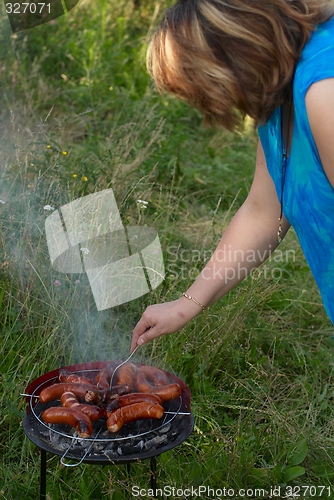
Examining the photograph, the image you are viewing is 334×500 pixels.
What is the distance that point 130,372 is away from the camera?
248 cm

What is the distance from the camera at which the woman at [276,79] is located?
172cm

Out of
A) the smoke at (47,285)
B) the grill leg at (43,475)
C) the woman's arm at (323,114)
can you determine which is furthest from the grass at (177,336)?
the woman's arm at (323,114)

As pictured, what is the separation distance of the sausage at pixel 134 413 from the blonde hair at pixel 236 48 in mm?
1094

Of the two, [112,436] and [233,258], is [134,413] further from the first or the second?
[233,258]

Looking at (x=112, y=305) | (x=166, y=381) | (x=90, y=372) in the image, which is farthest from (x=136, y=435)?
(x=112, y=305)

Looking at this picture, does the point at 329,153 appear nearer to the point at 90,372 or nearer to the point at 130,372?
the point at 130,372

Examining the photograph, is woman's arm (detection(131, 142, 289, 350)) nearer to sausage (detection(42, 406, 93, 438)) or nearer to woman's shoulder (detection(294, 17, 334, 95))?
sausage (detection(42, 406, 93, 438))

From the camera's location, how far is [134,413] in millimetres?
2174

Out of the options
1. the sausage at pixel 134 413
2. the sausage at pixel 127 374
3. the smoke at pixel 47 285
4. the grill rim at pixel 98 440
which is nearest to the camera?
the grill rim at pixel 98 440

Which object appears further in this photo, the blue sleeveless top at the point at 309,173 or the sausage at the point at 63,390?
the sausage at the point at 63,390

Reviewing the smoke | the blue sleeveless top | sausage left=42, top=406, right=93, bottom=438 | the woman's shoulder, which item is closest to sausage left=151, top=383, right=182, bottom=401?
sausage left=42, top=406, right=93, bottom=438

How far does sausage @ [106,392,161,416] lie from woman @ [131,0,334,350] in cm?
80

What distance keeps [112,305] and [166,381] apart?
1.23 meters

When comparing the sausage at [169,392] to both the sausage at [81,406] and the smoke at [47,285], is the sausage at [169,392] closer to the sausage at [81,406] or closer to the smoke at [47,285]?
the sausage at [81,406]
